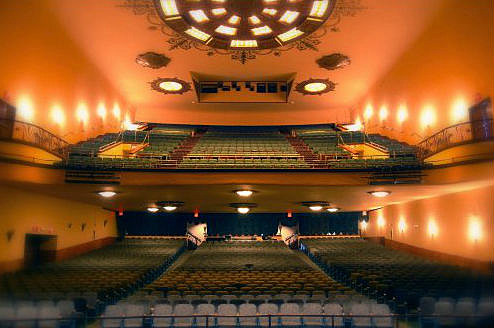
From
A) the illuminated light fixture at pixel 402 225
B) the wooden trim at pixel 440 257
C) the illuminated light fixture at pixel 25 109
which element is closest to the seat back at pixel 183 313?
the illuminated light fixture at pixel 25 109

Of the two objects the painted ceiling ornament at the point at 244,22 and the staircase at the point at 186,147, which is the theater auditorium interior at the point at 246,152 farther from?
the staircase at the point at 186,147

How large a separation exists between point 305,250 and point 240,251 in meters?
5.23

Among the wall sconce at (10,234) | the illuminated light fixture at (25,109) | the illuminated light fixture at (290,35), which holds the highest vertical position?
the illuminated light fixture at (290,35)

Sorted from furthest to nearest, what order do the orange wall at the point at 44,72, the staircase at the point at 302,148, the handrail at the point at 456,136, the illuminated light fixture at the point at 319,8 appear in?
1. the staircase at the point at 302,148
2. the illuminated light fixture at the point at 319,8
3. the handrail at the point at 456,136
4. the orange wall at the point at 44,72

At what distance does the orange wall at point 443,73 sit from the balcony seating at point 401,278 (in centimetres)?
484

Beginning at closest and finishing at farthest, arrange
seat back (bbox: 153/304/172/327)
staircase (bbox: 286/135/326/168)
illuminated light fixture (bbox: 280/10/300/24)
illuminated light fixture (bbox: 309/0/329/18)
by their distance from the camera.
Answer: seat back (bbox: 153/304/172/327) → illuminated light fixture (bbox: 309/0/329/18) → illuminated light fixture (bbox: 280/10/300/24) → staircase (bbox: 286/135/326/168)

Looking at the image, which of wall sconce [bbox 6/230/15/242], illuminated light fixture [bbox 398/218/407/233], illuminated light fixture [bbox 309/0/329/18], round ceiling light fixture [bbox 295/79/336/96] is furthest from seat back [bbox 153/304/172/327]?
illuminated light fixture [bbox 398/218/407/233]

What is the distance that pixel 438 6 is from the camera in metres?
10.2

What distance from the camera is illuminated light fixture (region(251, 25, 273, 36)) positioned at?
1127 centimetres

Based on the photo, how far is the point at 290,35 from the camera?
1183 cm

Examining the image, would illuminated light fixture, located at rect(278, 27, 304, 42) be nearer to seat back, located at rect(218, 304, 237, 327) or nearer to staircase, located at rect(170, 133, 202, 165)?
staircase, located at rect(170, 133, 202, 165)

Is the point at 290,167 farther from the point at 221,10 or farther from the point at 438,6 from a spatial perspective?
the point at 438,6

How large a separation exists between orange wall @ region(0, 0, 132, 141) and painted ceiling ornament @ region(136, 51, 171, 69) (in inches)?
75.2

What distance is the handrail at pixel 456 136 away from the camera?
32.3 feet
